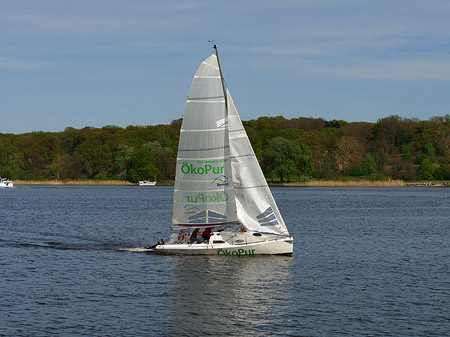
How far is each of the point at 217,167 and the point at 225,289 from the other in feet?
30.6

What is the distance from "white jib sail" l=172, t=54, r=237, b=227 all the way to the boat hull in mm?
1418

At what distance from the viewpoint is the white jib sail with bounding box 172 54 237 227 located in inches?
1374

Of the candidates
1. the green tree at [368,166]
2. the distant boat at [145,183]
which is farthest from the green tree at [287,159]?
the distant boat at [145,183]

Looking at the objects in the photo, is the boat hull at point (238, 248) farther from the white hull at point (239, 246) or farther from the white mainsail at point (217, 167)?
the white mainsail at point (217, 167)

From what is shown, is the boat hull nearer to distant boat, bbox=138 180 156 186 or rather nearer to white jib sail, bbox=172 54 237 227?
white jib sail, bbox=172 54 237 227

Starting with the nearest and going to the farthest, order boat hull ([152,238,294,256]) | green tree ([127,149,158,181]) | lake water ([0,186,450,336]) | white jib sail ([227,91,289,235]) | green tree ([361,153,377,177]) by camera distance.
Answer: lake water ([0,186,450,336])
boat hull ([152,238,294,256])
white jib sail ([227,91,289,235])
green tree ([361,153,377,177])
green tree ([127,149,158,181])

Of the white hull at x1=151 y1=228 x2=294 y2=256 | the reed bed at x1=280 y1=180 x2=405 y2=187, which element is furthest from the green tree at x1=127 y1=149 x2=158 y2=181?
the white hull at x1=151 y1=228 x2=294 y2=256

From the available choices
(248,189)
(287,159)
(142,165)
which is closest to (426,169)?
(287,159)

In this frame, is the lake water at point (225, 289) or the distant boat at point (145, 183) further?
the distant boat at point (145, 183)

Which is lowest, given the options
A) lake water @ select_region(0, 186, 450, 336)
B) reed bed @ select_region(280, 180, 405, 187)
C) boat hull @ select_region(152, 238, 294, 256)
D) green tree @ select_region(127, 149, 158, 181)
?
lake water @ select_region(0, 186, 450, 336)

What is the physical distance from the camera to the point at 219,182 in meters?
35.7

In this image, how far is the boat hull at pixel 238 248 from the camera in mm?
35125

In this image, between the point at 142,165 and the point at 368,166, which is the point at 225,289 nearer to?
the point at 142,165

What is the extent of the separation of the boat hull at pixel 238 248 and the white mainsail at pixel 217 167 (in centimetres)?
84
